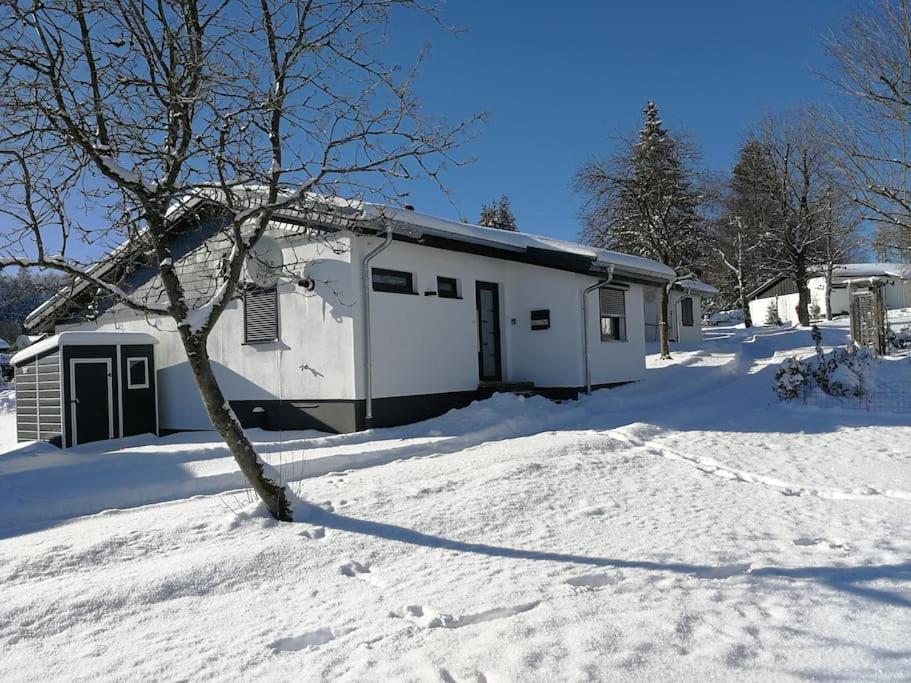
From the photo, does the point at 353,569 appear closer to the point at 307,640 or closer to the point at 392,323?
the point at 307,640

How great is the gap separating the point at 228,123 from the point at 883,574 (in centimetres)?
595

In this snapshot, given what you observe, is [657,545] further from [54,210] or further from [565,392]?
[565,392]

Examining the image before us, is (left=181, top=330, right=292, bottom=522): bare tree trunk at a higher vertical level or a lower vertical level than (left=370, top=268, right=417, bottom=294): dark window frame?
lower

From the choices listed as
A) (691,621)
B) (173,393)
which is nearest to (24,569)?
(691,621)

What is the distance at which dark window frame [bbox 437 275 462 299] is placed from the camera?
12711mm

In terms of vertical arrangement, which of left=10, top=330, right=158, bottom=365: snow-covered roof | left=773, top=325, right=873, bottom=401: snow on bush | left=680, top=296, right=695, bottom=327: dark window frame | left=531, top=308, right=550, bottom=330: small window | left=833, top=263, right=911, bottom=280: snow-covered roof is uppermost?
left=833, top=263, right=911, bottom=280: snow-covered roof

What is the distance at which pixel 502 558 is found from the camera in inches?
186

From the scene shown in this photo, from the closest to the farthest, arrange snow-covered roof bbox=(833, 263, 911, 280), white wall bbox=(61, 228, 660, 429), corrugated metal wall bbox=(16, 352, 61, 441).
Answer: white wall bbox=(61, 228, 660, 429), corrugated metal wall bbox=(16, 352, 61, 441), snow-covered roof bbox=(833, 263, 911, 280)

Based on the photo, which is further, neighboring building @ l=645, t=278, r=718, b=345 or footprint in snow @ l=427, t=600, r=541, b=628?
neighboring building @ l=645, t=278, r=718, b=345

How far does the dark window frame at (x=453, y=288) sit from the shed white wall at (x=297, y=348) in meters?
2.28

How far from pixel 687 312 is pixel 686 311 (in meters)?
0.11

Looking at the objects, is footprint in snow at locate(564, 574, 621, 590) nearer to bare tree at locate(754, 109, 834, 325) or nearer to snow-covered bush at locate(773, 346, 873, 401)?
snow-covered bush at locate(773, 346, 873, 401)

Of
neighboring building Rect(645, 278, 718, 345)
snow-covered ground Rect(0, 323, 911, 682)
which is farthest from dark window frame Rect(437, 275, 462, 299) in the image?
neighboring building Rect(645, 278, 718, 345)

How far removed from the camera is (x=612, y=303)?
Answer: 15477mm
